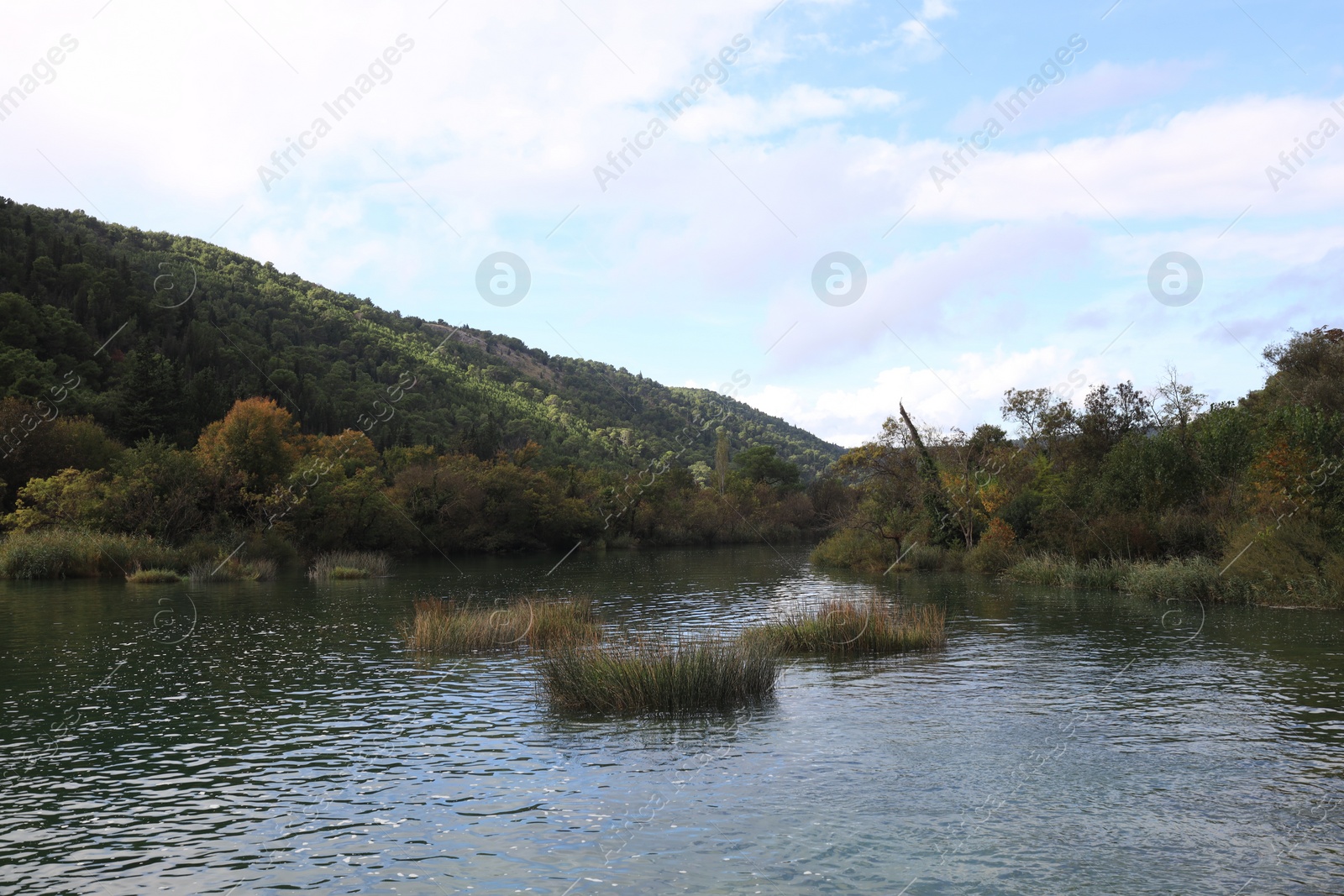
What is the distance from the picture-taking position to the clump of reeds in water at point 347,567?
4981 cm

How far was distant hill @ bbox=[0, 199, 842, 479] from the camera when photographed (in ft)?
247

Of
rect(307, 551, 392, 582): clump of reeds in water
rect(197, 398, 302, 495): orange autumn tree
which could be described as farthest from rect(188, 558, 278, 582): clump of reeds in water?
rect(197, 398, 302, 495): orange autumn tree

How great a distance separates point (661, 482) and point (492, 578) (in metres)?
67.5

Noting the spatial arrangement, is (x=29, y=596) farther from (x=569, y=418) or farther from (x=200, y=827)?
(x=569, y=418)

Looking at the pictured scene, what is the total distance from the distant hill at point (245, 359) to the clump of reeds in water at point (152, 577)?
94.1ft

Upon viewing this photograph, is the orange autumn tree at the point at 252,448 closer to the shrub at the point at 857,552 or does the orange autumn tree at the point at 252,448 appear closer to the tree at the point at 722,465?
the shrub at the point at 857,552

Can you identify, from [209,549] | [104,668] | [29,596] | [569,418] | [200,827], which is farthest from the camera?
[569,418]

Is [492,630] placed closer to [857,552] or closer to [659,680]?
[659,680]

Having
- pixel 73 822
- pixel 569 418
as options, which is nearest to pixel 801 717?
pixel 73 822

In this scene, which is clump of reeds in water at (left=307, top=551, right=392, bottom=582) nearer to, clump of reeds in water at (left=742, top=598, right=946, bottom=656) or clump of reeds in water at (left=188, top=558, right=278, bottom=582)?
clump of reeds in water at (left=188, top=558, right=278, bottom=582)

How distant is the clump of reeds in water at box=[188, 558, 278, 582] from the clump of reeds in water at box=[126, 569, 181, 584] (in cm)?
87

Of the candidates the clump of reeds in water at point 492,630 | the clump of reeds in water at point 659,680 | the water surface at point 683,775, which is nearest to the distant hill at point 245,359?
the clump of reeds in water at point 492,630

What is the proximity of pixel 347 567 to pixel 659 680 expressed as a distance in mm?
39930

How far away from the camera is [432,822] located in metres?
11.1
